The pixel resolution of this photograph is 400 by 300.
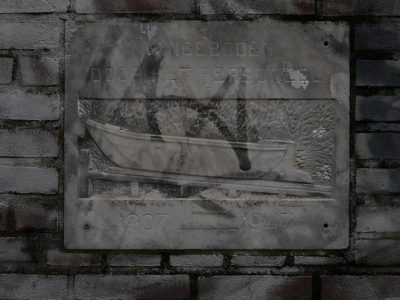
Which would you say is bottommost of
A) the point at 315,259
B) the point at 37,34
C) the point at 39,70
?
the point at 315,259

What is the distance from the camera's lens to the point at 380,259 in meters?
1.66

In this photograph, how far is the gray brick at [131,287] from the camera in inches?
65.5

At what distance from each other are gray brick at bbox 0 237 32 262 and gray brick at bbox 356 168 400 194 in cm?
112

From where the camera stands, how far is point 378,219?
165 centimetres

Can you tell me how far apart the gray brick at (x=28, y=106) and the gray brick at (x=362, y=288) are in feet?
3.48

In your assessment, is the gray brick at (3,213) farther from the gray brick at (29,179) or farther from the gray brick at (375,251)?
the gray brick at (375,251)

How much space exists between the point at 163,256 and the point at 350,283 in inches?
24.5

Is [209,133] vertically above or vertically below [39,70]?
below

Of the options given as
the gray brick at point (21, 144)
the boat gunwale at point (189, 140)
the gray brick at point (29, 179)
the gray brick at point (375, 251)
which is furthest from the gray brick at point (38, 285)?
the gray brick at point (375, 251)

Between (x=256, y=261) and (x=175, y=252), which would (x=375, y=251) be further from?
(x=175, y=252)

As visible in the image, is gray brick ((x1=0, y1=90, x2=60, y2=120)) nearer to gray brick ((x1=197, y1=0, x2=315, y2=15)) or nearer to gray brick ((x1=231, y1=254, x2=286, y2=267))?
gray brick ((x1=197, y1=0, x2=315, y2=15))

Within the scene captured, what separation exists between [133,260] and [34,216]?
1.18 feet

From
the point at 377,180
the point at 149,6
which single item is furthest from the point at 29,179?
the point at 377,180

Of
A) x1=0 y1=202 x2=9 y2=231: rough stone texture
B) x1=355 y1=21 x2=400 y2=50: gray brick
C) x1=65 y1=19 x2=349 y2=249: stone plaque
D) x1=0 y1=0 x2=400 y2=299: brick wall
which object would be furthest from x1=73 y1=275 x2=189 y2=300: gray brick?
x1=355 y1=21 x2=400 y2=50: gray brick
